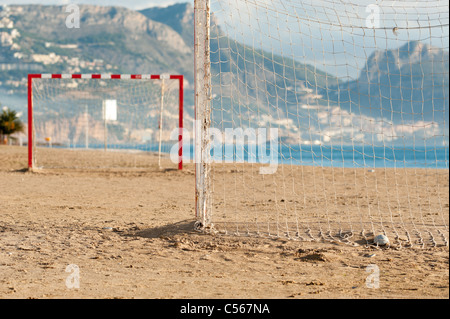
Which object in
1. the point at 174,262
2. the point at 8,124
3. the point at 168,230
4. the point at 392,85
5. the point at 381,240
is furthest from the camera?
the point at 8,124

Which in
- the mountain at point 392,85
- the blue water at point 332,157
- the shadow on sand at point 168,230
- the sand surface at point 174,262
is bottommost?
the sand surface at point 174,262

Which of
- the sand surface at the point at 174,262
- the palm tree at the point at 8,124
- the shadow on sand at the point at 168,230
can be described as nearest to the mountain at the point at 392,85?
the sand surface at the point at 174,262

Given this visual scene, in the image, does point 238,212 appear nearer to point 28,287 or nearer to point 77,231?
point 77,231

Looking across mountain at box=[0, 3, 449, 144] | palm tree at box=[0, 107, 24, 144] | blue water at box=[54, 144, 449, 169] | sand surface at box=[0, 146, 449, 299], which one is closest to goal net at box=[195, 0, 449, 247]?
mountain at box=[0, 3, 449, 144]

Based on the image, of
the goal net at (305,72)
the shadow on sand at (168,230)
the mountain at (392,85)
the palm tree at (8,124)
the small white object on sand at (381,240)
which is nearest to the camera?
the small white object on sand at (381,240)

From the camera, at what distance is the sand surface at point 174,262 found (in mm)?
4770

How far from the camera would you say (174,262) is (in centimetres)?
595

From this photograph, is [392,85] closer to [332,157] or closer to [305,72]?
[305,72]

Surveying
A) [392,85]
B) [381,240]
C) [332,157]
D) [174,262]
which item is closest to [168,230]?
[174,262]

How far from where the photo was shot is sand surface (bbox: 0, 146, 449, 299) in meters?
4.77

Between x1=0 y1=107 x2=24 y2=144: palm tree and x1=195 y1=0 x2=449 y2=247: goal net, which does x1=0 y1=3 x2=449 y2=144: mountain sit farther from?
x1=0 y1=107 x2=24 y2=144: palm tree

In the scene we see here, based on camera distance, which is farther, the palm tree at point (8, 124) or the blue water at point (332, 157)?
the palm tree at point (8, 124)

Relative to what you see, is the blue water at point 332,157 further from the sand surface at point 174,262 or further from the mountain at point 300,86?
the sand surface at point 174,262

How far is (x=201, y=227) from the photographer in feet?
24.1
